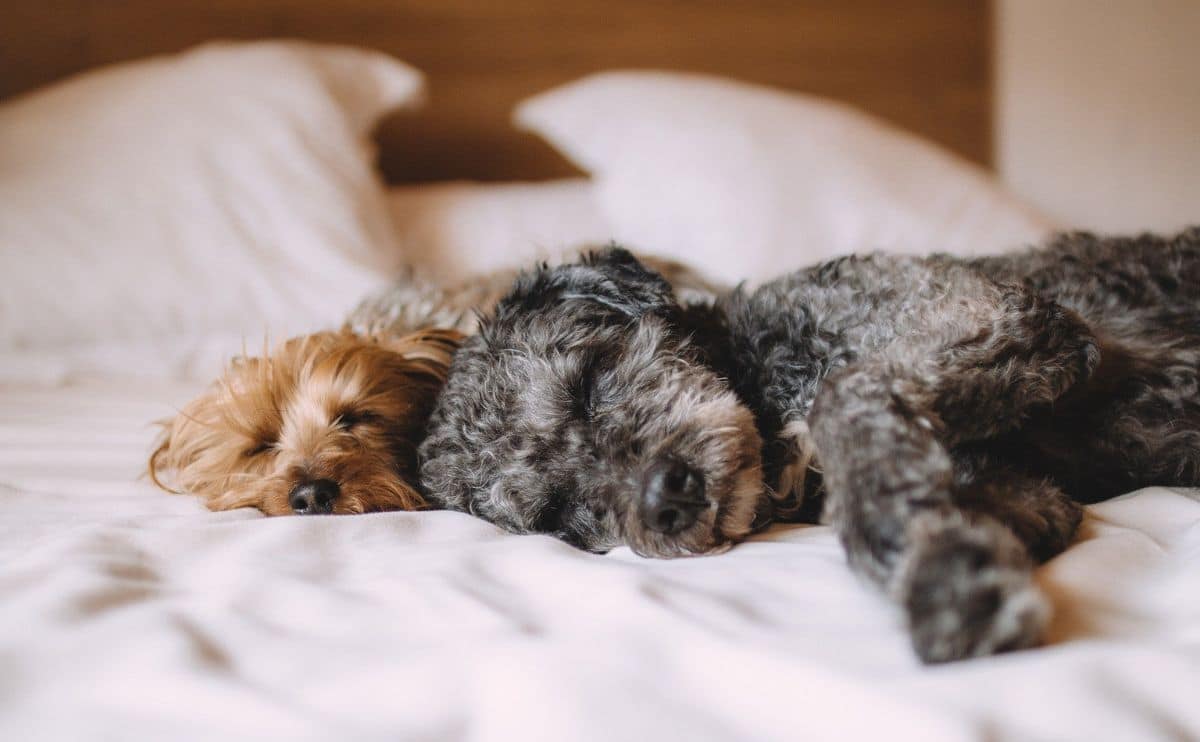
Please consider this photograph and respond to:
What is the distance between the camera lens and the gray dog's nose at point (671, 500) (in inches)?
56.4

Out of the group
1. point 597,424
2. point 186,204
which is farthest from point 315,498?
point 186,204

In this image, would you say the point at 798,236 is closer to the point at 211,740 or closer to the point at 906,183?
the point at 906,183

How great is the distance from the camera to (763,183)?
3111 millimetres

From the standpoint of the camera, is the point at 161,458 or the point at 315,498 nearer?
the point at 315,498

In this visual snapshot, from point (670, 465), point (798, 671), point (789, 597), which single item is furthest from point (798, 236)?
point (798, 671)

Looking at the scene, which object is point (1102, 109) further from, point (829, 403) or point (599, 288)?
point (829, 403)

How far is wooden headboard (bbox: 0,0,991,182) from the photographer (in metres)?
3.64

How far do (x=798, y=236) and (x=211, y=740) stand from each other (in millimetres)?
2612

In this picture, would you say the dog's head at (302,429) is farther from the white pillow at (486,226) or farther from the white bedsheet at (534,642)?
the white pillow at (486,226)

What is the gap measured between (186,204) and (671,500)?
218 centimetres

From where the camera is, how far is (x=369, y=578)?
128 centimetres

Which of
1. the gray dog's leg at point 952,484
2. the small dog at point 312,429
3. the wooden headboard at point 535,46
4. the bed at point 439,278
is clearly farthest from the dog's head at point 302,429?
the wooden headboard at point 535,46

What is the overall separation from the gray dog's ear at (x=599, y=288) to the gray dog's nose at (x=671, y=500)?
0.44m

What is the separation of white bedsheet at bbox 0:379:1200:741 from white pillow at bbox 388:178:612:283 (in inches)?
71.3
